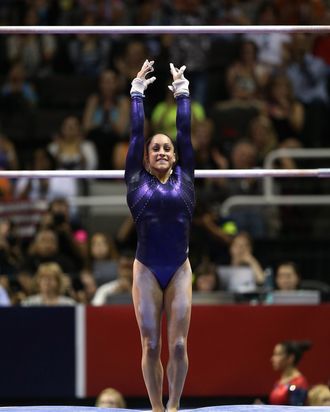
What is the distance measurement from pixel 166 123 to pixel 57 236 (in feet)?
5.51

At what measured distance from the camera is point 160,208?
5715mm

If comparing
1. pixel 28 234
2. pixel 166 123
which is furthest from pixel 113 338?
pixel 166 123

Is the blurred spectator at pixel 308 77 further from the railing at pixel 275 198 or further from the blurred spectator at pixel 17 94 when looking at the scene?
the blurred spectator at pixel 17 94

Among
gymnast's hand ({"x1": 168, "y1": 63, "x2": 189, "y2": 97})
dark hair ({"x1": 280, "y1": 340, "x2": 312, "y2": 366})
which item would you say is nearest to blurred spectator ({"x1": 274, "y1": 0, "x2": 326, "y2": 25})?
dark hair ({"x1": 280, "y1": 340, "x2": 312, "y2": 366})

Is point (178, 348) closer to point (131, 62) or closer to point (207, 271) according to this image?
point (207, 271)

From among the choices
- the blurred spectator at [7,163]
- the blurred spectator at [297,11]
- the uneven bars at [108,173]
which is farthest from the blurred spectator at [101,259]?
the blurred spectator at [297,11]

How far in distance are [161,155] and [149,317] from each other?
0.81m

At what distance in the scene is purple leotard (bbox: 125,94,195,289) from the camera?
18.7 ft

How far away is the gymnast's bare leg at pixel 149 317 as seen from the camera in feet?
18.7

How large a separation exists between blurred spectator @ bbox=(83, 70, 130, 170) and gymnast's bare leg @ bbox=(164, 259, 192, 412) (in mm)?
4998

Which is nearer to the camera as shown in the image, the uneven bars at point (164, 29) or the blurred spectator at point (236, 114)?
the uneven bars at point (164, 29)

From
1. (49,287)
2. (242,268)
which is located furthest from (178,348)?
(242,268)

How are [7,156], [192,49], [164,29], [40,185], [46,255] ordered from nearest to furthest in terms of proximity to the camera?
[164,29]
[46,255]
[40,185]
[7,156]
[192,49]

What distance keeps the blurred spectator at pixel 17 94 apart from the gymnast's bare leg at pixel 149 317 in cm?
579
